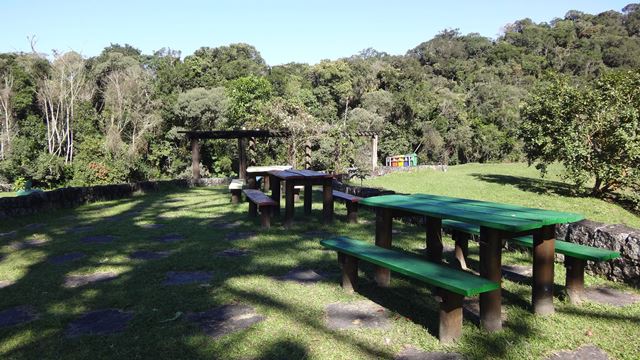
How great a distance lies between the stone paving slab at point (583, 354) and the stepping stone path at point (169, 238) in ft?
16.8

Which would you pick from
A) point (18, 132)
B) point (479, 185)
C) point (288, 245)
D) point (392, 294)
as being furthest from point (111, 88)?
point (392, 294)

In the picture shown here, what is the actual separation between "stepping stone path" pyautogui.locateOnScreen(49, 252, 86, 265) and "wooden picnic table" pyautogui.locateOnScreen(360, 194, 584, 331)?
12.4 feet

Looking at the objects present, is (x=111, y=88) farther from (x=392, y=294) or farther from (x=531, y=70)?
(x=531, y=70)

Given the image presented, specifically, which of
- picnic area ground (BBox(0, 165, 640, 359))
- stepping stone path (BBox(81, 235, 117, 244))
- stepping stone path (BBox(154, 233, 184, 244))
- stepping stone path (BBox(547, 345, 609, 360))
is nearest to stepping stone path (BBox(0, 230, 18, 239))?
picnic area ground (BBox(0, 165, 640, 359))

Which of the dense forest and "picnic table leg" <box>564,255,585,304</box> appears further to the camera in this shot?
the dense forest

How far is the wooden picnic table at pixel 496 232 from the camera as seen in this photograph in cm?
325

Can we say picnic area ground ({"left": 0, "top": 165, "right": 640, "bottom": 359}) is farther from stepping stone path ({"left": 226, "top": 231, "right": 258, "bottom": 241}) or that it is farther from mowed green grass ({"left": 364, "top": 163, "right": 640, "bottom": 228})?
mowed green grass ({"left": 364, "top": 163, "right": 640, "bottom": 228})

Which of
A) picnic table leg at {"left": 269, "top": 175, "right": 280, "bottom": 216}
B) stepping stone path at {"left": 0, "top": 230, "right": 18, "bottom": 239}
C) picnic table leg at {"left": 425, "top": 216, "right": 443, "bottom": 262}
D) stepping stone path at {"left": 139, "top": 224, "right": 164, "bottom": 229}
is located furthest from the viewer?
picnic table leg at {"left": 269, "top": 175, "right": 280, "bottom": 216}

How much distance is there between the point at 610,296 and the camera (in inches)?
160

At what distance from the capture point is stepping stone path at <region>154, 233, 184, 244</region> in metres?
6.50

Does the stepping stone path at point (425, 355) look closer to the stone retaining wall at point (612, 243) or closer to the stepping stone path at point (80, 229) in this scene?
the stone retaining wall at point (612, 243)

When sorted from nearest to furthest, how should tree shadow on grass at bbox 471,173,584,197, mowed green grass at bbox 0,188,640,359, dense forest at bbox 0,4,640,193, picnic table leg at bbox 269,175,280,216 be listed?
mowed green grass at bbox 0,188,640,359
picnic table leg at bbox 269,175,280,216
tree shadow on grass at bbox 471,173,584,197
dense forest at bbox 0,4,640,193

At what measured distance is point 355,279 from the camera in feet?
13.7

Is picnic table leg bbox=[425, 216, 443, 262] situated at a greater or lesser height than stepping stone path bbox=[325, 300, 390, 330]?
greater
